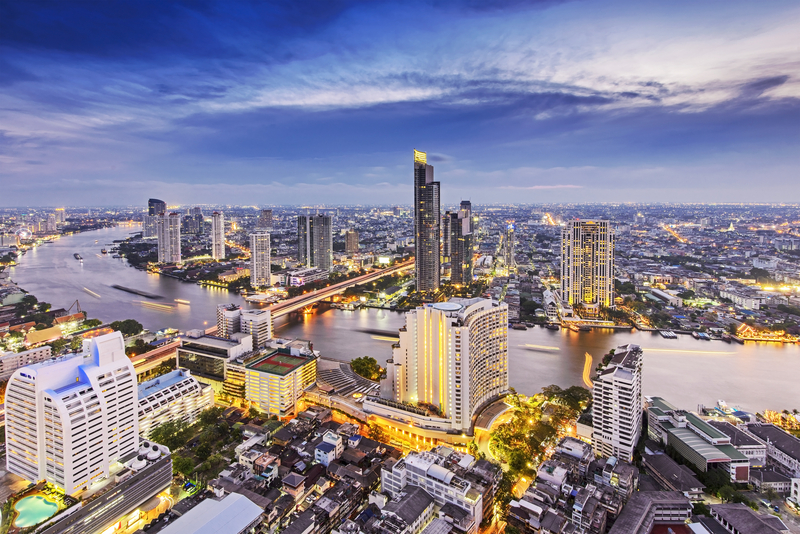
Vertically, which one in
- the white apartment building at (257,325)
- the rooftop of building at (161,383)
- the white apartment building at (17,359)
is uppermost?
the white apartment building at (257,325)

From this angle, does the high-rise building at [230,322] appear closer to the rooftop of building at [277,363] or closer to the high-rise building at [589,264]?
the rooftop of building at [277,363]

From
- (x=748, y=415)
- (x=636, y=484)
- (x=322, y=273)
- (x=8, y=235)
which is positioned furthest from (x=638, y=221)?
(x=8, y=235)

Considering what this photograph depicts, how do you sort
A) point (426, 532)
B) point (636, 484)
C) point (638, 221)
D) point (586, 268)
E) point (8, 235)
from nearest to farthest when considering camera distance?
point (426, 532)
point (636, 484)
point (586, 268)
point (8, 235)
point (638, 221)

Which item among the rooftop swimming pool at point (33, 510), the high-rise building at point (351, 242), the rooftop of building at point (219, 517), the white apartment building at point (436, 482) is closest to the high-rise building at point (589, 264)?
the white apartment building at point (436, 482)

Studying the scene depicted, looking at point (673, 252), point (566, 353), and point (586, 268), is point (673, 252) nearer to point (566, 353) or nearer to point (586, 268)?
point (586, 268)

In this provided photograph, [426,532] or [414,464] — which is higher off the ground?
[414,464]

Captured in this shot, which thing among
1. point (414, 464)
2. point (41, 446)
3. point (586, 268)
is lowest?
point (414, 464)

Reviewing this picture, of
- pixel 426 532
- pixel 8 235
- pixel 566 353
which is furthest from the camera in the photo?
pixel 8 235
